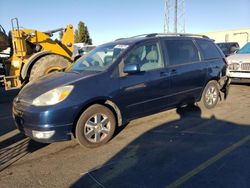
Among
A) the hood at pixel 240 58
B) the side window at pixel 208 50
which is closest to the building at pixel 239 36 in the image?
the hood at pixel 240 58

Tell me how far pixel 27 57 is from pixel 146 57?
17.1 ft

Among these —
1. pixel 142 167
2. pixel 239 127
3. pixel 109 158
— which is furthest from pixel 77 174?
pixel 239 127

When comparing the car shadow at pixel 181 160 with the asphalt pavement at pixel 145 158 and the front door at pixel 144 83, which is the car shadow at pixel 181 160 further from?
the front door at pixel 144 83

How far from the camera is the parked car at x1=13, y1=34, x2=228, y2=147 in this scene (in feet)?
14.1

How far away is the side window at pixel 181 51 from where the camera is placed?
19.0 ft

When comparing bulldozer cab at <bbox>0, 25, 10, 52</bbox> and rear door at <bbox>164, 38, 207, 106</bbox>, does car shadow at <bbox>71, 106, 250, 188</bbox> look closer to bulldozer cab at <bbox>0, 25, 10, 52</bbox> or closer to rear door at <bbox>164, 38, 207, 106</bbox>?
rear door at <bbox>164, 38, 207, 106</bbox>

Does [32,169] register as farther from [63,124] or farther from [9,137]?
[9,137]

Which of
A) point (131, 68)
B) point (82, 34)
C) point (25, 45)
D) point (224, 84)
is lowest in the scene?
point (224, 84)

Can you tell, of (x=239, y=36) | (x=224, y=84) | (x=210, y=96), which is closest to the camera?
(x=210, y=96)

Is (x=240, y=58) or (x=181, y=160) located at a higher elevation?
(x=240, y=58)

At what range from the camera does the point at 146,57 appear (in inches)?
212

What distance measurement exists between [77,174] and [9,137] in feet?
7.39

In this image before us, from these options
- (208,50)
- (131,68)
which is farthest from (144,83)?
(208,50)

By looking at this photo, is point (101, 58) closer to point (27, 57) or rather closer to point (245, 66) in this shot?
point (27, 57)
